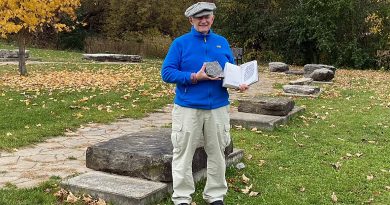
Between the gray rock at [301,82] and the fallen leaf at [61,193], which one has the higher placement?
the gray rock at [301,82]

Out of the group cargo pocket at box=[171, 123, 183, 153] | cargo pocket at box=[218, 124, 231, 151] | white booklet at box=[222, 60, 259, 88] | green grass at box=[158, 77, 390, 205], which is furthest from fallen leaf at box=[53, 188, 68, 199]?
white booklet at box=[222, 60, 259, 88]

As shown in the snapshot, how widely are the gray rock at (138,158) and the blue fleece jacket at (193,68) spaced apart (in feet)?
2.78

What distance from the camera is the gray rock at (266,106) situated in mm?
9273

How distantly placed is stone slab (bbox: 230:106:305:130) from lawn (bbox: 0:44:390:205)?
0.57 ft

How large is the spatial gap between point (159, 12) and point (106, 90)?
21.6m

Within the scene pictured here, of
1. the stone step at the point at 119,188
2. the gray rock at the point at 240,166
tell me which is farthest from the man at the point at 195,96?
the gray rock at the point at 240,166

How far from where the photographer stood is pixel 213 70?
14.8 ft

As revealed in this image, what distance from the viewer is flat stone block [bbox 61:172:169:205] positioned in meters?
4.71

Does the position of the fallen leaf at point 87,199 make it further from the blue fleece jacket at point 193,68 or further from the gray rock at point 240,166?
the gray rock at point 240,166

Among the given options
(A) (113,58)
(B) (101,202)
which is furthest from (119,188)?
(A) (113,58)

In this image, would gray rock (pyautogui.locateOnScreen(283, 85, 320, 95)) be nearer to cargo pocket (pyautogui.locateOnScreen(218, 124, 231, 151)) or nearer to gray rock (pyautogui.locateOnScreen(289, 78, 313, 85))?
gray rock (pyautogui.locateOnScreen(289, 78, 313, 85))

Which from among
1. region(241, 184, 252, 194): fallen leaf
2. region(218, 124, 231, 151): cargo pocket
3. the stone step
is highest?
region(218, 124, 231, 151): cargo pocket

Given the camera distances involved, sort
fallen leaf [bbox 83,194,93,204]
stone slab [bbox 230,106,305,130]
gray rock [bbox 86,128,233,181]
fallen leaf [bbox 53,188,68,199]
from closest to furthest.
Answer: fallen leaf [bbox 83,194,93,204], fallen leaf [bbox 53,188,68,199], gray rock [bbox 86,128,233,181], stone slab [bbox 230,106,305,130]

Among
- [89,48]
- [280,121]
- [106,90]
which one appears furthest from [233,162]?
[89,48]
